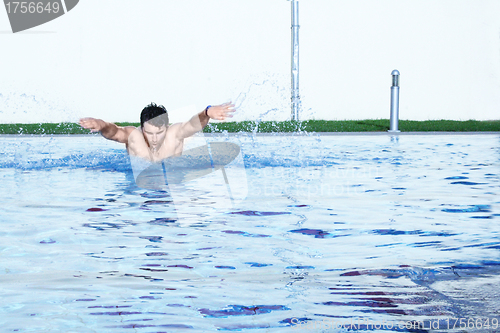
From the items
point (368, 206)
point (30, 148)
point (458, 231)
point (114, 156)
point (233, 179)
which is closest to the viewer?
point (458, 231)

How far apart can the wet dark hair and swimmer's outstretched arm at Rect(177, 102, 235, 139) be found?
1.05ft

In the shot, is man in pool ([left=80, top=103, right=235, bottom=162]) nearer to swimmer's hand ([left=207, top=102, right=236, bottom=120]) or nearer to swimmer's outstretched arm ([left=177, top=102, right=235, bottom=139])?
swimmer's outstretched arm ([left=177, top=102, right=235, bottom=139])

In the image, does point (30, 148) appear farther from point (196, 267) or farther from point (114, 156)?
point (196, 267)

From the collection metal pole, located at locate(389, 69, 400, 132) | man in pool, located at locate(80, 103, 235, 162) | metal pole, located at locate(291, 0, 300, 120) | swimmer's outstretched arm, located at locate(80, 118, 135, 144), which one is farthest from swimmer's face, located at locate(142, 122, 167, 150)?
metal pole, located at locate(291, 0, 300, 120)

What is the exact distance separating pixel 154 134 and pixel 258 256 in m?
4.01

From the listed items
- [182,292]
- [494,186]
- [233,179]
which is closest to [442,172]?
[494,186]

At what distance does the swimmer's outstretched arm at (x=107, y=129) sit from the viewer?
5.75 meters

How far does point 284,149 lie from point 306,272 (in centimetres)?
742

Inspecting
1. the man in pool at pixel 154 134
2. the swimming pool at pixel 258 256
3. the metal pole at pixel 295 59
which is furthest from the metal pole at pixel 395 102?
the man in pool at pixel 154 134

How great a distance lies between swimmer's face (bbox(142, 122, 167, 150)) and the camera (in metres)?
6.72

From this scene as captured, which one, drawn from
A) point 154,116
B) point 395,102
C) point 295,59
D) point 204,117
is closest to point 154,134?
point 154,116

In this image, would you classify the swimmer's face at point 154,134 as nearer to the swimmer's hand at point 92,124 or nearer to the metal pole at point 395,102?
the swimmer's hand at point 92,124

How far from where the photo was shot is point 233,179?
6355 mm

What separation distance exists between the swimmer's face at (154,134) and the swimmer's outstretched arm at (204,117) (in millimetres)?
231
